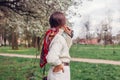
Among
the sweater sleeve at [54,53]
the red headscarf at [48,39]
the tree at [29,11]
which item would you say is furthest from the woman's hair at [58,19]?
the tree at [29,11]

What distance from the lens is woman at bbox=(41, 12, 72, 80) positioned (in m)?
5.29

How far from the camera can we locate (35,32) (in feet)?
68.4

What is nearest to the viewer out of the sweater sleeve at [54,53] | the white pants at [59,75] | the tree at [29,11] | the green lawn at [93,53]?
the sweater sleeve at [54,53]

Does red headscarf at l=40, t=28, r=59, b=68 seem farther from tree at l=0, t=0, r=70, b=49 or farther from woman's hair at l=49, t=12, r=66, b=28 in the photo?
tree at l=0, t=0, r=70, b=49

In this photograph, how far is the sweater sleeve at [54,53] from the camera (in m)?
5.27

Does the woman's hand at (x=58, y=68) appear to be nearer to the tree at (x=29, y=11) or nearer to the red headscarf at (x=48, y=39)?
the red headscarf at (x=48, y=39)

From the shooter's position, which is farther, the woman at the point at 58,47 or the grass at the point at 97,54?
the grass at the point at 97,54

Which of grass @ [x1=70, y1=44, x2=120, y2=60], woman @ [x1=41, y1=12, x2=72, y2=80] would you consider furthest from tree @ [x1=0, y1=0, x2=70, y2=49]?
woman @ [x1=41, y1=12, x2=72, y2=80]

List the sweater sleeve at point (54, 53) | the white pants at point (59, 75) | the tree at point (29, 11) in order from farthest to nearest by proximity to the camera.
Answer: the tree at point (29, 11) < the white pants at point (59, 75) < the sweater sleeve at point (54, 53)

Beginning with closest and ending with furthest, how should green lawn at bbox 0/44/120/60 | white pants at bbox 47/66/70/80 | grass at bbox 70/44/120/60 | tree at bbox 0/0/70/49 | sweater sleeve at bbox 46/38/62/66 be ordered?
sweater sleeve at bbox 46/38/62/66
white pants at bbox 47/66/70/80
tree at bbox 0/0/70/49
grass at bbox 70/44/120/60
green lawn at bbox 0/44/120/60

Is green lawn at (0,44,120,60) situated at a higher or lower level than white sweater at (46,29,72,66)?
lower

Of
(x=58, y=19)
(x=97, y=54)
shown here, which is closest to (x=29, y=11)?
(x=58, y=19)

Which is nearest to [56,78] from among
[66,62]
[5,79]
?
[66,62]

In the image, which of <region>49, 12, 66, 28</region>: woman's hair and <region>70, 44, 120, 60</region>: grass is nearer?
<region>49, 12, 66, 28</region>: woman's hair
